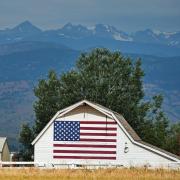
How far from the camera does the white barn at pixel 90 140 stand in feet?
193

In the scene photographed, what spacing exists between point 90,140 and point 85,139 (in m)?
0.39

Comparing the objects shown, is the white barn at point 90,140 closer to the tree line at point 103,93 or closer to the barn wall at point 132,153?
the barn wall at point 132,153

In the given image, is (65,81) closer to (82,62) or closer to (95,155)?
(82,62)

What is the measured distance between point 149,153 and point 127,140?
6.40ft

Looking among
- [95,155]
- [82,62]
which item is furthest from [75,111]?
[82,62]

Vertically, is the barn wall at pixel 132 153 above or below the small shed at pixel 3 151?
below

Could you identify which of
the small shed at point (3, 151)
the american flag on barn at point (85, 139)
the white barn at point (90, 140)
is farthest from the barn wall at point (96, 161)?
the small shed at point (3, 151)

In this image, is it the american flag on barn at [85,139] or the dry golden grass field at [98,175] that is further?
the american flag on barn at [85,139]

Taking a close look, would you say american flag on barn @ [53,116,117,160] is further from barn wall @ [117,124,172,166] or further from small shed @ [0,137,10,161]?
small shed @ [0,137,10,161]

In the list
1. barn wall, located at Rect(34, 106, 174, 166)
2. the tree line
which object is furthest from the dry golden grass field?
the tree line

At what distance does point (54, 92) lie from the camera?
84375 millimetres

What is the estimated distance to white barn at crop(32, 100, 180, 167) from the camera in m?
58.8

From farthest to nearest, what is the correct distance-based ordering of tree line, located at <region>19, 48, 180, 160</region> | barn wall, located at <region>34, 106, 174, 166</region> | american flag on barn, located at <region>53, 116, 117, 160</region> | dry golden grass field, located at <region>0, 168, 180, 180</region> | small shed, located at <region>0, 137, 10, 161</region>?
small shed, located at <region>0, 137, 10, 161</region>
tree line, located at <region>19, 48, 180, 160</region>
barn wall, located at <region>34, 106, 174, 166</region>
american flag on barn, located at <region>53, 116, 117, 160</region>
dry golden grass field, located at <region>0, 168, 180, 180</region>

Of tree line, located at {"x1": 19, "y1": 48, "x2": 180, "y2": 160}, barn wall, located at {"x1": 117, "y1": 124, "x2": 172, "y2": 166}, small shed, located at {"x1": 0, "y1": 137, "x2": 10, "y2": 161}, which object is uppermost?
tree line, located at {"x1": 19, "y1": 48, "x2": 180, "y2": 160}
